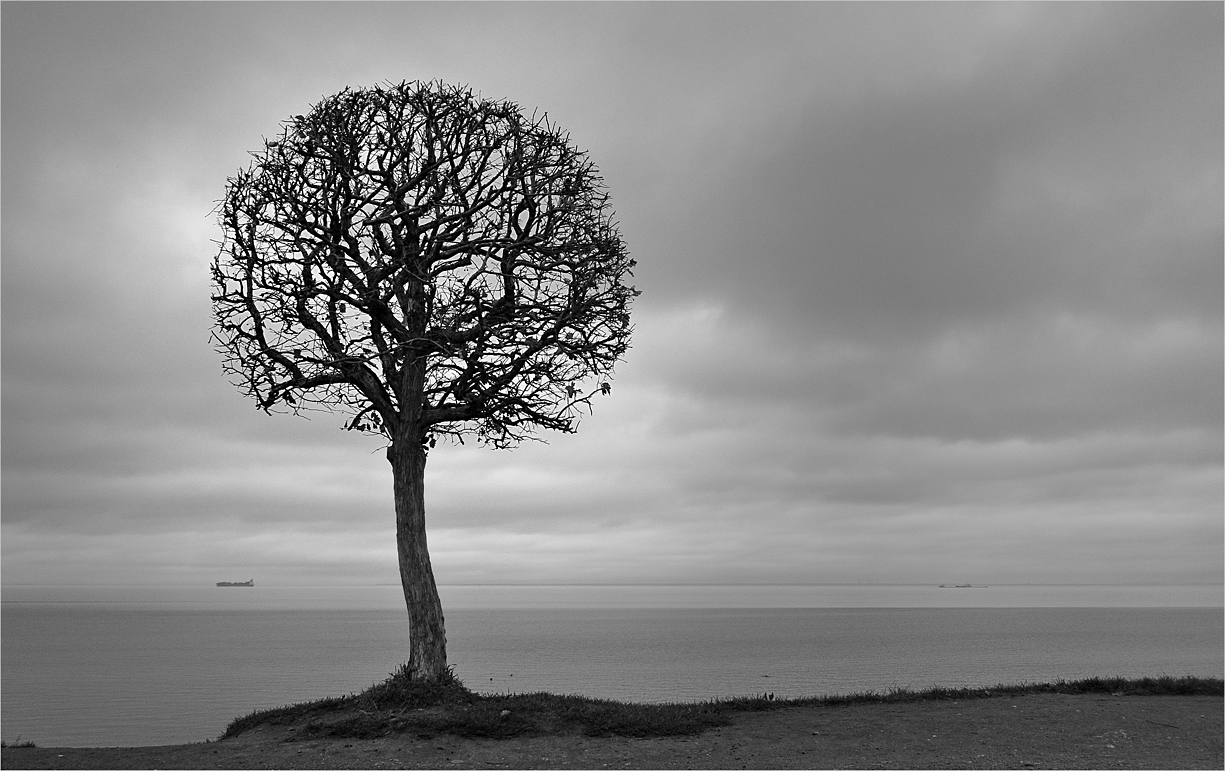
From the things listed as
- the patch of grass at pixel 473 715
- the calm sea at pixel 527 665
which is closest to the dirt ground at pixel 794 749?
the patch of grass at pixel 473 715

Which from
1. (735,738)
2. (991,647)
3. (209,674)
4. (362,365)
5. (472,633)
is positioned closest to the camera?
(735,738)

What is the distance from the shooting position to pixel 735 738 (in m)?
15.0

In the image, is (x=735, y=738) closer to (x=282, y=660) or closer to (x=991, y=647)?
(x=282, y=660)

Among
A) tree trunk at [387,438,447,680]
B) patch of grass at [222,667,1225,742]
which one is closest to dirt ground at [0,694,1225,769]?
patch of grass at [222,667,1225,742]

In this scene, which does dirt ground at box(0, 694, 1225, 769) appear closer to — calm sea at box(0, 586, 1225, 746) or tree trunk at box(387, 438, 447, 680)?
tree trunk at box(387, 438, 447, 680)

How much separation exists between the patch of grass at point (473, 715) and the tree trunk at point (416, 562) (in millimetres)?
478

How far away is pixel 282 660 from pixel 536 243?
7230 cm

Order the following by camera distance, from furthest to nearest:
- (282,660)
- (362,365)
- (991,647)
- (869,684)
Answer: (991,647) → (282,660) → (869,684) → (362,365)

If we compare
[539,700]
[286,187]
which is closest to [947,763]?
[539,700]

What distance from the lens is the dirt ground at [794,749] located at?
1348 centimetres

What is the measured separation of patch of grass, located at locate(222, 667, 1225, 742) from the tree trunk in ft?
1.57

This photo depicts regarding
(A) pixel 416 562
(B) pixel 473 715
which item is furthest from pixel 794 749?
(A) pixel 416 562

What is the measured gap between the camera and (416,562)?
1809 cm

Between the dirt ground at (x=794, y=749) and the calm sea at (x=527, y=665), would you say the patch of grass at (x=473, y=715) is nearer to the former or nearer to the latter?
the dirt ground at (x=794, y=749)
